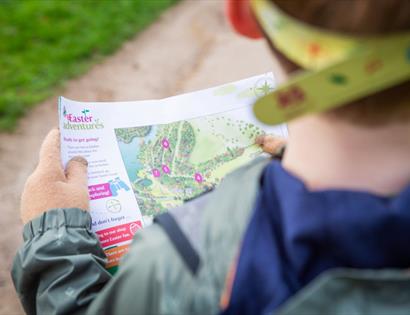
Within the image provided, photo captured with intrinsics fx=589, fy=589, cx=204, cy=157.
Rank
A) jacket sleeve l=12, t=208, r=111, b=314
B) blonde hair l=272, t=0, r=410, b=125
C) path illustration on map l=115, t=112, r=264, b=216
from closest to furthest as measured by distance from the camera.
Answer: blonde hair l=272, t=0, r=410, b=125, jacket sleeve l=12, t=208, r=111, b=314, path illustration on map l=115, t=112, r=264, b=216

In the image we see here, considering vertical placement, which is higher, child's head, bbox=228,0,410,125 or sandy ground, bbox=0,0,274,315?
sandy ground, bbox=0,0,274,315

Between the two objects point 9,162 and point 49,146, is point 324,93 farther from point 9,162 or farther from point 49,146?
point 9,162

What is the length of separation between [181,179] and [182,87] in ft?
5.71

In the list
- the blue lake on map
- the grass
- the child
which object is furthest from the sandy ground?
the child

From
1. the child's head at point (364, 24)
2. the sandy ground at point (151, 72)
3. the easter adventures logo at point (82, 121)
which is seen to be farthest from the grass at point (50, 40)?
the child's head at point (364, 24)

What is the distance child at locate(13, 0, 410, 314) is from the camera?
59cm

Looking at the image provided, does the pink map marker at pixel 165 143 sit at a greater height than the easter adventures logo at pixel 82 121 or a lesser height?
lesser

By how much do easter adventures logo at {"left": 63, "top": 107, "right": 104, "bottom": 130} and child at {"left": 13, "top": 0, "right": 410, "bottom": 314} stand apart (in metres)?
0.44

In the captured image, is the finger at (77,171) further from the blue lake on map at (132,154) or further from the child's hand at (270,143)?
the child's hand at (270,143)

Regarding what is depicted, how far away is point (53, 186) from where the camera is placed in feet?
3.34

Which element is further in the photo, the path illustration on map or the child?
the path illustration on map

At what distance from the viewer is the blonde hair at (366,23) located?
22.2 inches

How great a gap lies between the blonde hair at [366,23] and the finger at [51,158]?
573 mm

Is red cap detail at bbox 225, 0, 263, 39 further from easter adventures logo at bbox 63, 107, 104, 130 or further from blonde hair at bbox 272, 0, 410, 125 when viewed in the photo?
easter adventures logo at bbox 63, 107, 104, 130
